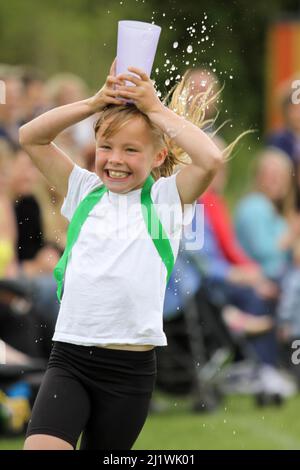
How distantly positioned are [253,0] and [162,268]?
20793mm

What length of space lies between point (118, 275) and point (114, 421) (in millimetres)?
515

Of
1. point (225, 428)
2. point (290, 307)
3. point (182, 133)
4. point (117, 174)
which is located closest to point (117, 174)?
point (117, 174)

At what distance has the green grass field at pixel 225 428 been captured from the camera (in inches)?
269

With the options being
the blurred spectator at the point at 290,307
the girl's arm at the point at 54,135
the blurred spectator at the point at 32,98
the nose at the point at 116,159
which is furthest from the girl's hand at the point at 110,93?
the blurred spectator at the point at 32,98

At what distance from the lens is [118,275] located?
4.16 metres

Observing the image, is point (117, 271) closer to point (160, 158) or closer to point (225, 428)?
point (160, 158)

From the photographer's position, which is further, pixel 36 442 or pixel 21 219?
pixel 21 219

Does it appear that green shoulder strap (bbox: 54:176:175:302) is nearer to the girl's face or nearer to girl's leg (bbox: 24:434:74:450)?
the girl's face

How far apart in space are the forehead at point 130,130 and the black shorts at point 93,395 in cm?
73

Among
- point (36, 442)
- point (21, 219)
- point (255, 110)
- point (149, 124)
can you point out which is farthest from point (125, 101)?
point (255, 110)

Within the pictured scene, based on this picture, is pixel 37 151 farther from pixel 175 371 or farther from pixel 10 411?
pixel 175 371

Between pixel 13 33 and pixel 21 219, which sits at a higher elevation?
pixel 21 219

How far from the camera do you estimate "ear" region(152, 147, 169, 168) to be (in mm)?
4375

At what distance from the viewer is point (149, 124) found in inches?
167
